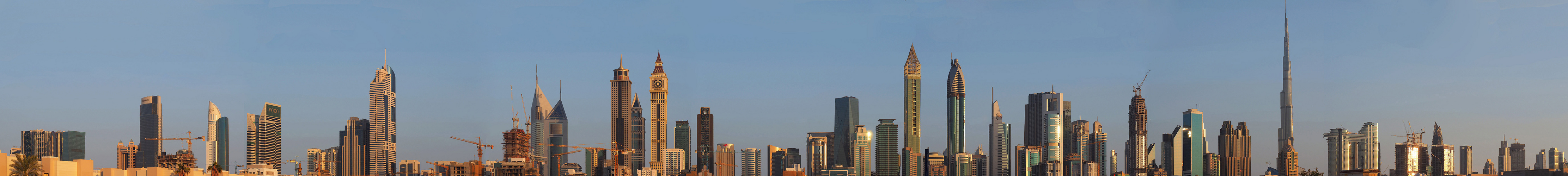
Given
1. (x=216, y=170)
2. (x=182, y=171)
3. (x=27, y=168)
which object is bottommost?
(x=216, y=170)

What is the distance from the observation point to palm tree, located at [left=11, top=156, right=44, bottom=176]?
357 feet

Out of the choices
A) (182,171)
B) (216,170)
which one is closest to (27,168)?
(182,171)

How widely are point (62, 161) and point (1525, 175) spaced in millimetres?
178503

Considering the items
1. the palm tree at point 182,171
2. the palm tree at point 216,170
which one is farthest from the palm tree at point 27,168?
the palm tree at point 216,170

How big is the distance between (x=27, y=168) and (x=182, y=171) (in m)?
28.8

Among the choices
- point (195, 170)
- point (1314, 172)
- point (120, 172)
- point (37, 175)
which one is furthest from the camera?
point (1314, 172)

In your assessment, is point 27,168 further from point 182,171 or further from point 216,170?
point 216,170

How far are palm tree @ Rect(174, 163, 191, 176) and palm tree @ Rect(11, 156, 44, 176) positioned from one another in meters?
25.3

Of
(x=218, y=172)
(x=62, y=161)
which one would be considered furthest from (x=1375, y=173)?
(x=62, y=161)

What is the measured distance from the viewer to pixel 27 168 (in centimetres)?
10925

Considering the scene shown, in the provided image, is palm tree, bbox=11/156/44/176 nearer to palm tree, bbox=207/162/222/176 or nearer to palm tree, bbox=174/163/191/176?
palm tree, bbox=174/163/191/176

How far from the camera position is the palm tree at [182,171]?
137125 millimetres

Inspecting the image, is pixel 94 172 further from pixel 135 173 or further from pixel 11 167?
pixel 11 167

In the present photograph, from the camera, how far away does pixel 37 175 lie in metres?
108
